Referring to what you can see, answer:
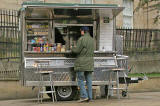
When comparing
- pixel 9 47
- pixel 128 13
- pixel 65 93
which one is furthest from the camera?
pixel 128 13

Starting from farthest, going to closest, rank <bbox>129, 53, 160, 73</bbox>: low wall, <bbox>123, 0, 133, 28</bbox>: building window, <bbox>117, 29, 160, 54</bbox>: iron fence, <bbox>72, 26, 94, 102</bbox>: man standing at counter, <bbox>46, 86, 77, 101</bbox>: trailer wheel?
<bbox>123, 0, 133, 28</bbox>: building window < <bbox>129, 53, 160, 73</bbox>: low wall < <bbox>117, 29, 160, 54</bbox>: iron fence < <bbox>46, 86, 77, 101</bbox>: trailer wheel < <bbox>72, 26, 94, 102</bbox>: man standing at counter

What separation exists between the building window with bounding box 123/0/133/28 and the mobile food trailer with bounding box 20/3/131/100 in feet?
33.9

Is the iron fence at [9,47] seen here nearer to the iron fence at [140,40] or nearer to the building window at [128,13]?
the iron fence at [140,40]

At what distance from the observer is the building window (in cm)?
2291

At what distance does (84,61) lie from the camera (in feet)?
35.7

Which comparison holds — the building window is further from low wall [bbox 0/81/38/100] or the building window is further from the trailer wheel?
the trailer wheel

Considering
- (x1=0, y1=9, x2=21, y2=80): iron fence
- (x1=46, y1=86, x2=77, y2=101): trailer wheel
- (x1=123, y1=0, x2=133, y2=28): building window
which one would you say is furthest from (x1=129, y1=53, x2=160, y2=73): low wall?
(x1=46, y1=86, x2=77, y2=101): trailer wheel

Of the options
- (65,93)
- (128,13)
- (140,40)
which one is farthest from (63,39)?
(128,13)

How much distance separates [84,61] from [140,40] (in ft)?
23.4

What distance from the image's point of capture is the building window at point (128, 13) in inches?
902

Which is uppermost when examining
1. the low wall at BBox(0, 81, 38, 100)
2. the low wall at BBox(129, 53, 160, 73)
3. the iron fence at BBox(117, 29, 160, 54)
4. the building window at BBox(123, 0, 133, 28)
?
the building window at BBox(123, 0, 133, 28)

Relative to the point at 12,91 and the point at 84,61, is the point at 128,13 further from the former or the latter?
the point at 84,61

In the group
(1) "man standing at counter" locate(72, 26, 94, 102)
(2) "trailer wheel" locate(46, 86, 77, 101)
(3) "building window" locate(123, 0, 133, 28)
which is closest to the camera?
(1) "man standing at counter" locate(72, 26, 94, 102)

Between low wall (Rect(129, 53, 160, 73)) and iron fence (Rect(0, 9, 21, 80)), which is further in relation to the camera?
low wall (Rect(129, 53, 160, 73))
